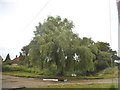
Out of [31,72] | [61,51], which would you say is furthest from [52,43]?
[31,72]

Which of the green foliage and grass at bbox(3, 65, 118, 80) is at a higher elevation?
the green foliage

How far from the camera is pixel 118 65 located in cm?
245

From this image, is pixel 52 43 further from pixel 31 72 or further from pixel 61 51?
pixel 31 72

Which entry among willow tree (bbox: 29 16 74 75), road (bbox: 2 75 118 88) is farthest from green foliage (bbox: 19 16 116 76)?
road (bbox: 2 75 118 88)

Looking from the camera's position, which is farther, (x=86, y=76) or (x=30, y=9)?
(x=86, y=76)

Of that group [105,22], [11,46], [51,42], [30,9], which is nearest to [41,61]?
[51,42]

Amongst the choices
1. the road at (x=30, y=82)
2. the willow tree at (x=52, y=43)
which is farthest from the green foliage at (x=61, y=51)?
the road at (x=30, y=82)

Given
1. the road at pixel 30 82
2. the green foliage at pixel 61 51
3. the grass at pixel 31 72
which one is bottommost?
the road at pixel 30 82

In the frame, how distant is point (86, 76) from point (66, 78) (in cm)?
24

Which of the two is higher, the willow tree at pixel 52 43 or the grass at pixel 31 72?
the willow tree at pixel 52 43

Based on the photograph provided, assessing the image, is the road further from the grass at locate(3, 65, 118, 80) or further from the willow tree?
the willow tree

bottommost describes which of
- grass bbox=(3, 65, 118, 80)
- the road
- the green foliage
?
the road

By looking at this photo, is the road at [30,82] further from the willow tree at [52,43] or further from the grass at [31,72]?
the willow tree at [52,43]

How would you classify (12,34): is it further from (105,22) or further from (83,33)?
(105,22)
